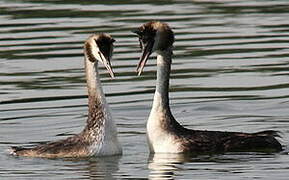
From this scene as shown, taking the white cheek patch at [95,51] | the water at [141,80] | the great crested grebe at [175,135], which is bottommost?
the water at [141,80]

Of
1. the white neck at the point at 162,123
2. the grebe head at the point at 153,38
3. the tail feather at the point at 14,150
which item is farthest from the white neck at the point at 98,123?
the tail feather at the point at 14,150

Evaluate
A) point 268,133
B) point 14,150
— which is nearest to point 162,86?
point 268,133

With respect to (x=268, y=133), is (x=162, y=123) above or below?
above

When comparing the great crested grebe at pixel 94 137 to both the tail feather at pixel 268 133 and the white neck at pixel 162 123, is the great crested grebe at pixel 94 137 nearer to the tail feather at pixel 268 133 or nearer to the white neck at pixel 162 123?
the white neck at pixel 162 123

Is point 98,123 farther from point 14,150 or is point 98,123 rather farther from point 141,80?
point 141,80

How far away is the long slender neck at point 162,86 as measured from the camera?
62.7 ft

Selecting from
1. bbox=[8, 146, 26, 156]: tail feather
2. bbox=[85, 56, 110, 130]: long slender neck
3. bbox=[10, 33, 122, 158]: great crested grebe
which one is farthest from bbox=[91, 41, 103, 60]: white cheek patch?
bbox=[8, 146, 26, 156]: tail feather

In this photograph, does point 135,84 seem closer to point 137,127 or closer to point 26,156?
point 137,127

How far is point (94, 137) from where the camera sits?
18.7 metres

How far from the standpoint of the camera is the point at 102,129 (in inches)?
738

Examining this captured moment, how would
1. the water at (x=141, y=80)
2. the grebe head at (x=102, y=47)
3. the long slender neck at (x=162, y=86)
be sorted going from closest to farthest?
the water at (x=141, y=80) < the grebe head at (x=102, y=47) < the long slender neck at (x=162, y=86)

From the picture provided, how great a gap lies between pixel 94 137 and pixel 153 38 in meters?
1.54

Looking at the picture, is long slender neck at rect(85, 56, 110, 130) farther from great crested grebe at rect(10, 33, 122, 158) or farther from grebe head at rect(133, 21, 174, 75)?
grebe head at rect(133, 21, 174, 75)

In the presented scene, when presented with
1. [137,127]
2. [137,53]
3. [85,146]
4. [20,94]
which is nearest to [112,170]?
[85,146]
